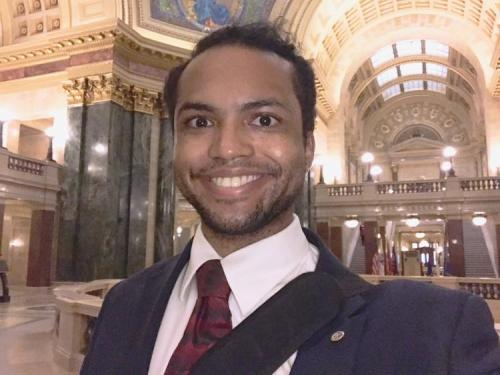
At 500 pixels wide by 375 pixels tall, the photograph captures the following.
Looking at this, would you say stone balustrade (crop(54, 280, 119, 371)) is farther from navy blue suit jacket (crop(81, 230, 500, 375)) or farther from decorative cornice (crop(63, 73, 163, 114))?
decorative cornice (crop(63, 73, 163, 114))

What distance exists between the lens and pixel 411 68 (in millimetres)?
31531

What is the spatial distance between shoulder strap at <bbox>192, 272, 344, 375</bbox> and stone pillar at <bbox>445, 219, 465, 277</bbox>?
19.2 meters

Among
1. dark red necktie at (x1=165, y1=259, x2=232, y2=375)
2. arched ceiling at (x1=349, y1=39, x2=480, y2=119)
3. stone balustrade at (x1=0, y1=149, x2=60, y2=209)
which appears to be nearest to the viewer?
dark red necktie at (x1=165, y1=259, x2=232, y2=375)

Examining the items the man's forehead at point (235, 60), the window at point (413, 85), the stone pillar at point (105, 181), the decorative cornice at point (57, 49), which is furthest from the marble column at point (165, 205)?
the window at point (413, 85)

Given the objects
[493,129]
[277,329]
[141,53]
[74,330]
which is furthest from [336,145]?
Answer: [277,329]

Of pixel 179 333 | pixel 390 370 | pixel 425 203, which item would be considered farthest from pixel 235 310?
pixel 425 203

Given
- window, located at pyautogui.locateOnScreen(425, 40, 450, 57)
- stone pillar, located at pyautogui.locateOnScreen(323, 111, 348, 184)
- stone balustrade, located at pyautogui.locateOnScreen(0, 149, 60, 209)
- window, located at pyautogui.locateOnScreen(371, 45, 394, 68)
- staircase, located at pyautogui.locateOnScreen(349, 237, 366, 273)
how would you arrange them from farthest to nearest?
window, located at pyautogui.locateOnScreen(371, 45, 394, 68)
window, located at pyautogui.locateOnScreen(425, 40, 450, 57)
stone pillar, located at pyautogui.locateOnScreen(323, 111, 348, 184)
staircase, located at pyautogui.locateOnScreen(349, 237, 366, 273)
stone balustrade, located at pyautogui.locateOnScreen(0, 149, 60, 209)

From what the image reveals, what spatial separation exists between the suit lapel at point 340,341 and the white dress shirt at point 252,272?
157 millimetres

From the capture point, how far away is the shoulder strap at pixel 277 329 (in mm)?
1011

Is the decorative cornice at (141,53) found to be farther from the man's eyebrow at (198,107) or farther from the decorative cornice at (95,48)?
the man's eyebrow at (198,107)

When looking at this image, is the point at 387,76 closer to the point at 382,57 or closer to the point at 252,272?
the point at 382,57

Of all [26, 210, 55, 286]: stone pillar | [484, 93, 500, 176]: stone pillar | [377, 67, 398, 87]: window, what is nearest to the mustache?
[26, 210, 55, 286]: stone pillar

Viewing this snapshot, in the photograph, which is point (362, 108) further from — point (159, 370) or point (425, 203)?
point (159, 370)

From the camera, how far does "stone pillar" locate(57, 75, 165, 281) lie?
13742 millimetres
